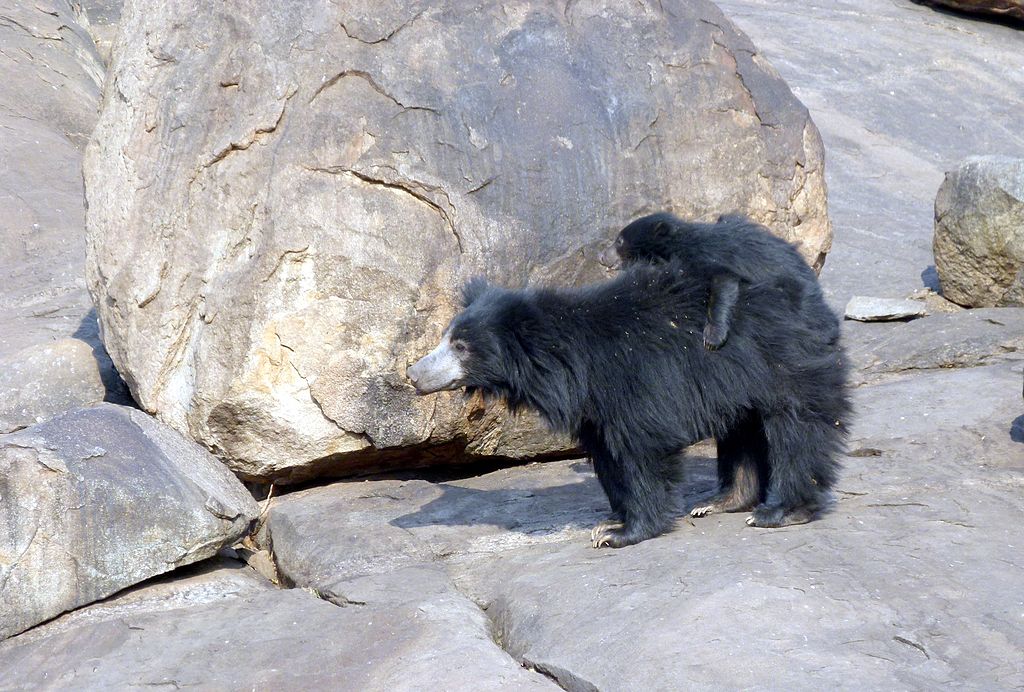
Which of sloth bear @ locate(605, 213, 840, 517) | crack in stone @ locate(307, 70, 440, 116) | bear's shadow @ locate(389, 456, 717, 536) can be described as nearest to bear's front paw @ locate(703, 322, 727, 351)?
sloth bear @ locate(605, 213, 840, 517)

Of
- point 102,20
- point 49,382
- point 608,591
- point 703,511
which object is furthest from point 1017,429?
point 102,20

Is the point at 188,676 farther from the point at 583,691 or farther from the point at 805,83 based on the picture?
the point at 805,83

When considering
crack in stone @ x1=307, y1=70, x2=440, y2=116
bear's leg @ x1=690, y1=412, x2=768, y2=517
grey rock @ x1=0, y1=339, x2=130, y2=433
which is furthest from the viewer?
grey rock @ x1=0, y1=339, x2=130, y2=433

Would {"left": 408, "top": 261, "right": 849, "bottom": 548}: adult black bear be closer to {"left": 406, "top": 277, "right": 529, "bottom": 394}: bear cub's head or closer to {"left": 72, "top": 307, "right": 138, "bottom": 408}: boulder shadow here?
{"left": 406, "top": 277, "right": 529, "bottom": 394}: bear cub's head

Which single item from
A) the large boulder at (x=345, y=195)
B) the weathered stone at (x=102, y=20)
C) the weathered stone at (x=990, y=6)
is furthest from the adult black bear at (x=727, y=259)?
the weathered stone at (x=102, y=20)

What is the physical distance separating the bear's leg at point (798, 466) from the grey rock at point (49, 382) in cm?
338

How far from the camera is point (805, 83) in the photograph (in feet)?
40.6

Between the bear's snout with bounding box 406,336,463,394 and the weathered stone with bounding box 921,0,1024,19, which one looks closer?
the bear's snout with bounding box 406,336,463,394

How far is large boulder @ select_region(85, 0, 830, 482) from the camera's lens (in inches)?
191

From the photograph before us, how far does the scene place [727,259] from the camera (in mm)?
4293

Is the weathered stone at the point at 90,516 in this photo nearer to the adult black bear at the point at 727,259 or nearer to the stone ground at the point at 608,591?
the stone ground at the point at 608,591

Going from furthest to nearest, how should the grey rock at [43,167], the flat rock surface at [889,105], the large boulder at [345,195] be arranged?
the flat rock surface at [889,105]
the grey rock at [43,167]
the large boulder at [345,195]

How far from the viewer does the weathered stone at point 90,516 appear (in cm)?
401

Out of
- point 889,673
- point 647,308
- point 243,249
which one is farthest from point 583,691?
point 243,249
